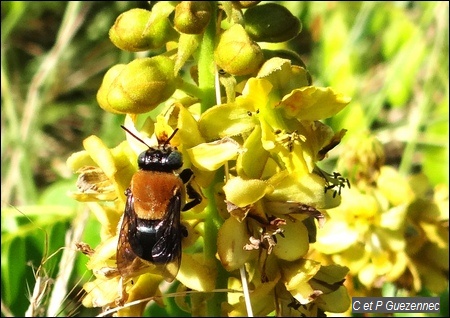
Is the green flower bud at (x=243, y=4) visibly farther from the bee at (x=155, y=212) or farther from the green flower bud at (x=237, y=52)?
the bee at (x=155, y=212)

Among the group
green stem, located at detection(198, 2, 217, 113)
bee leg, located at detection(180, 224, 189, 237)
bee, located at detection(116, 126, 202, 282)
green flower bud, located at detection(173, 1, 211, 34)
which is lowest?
bee leg, located at detection(180, 224, 189, 237)

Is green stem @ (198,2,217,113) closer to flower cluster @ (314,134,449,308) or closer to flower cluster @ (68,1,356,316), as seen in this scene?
flower cluster @ (68,1,356,316)

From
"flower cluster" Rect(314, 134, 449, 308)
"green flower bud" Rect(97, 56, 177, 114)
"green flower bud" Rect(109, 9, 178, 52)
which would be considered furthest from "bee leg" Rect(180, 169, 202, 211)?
"flower cluster" Rect(314, 134, 449, 308)

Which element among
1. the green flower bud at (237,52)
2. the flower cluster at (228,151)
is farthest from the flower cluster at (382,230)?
the green flower bud at (237,52)

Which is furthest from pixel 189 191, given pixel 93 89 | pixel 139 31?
pixel 93 89

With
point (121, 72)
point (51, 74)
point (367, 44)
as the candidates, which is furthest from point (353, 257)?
point (367, 44)

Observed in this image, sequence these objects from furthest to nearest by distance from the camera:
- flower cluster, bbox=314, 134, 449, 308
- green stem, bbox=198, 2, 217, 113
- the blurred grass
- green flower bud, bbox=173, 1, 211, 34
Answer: the blurred grass, flower cluster, bbox=314, 134, 449, 308, green stem, bbox=198, 2, 217, 113, green flower bud, bbox=173, 1, 211, 34

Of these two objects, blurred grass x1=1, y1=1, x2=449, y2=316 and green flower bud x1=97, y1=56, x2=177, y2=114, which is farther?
blurred grass x1=1, y1=1, x2=449, y2=316

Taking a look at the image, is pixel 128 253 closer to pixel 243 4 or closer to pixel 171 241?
pixel 171 241
